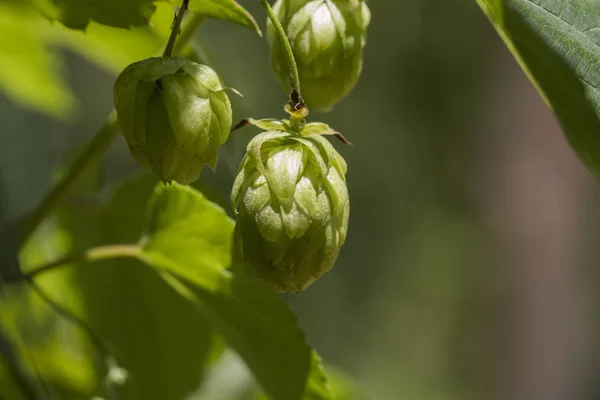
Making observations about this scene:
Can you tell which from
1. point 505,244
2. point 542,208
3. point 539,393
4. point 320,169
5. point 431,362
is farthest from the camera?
point 431,362

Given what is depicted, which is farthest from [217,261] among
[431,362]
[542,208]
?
[431,362]

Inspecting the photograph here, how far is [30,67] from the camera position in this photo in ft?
5.30

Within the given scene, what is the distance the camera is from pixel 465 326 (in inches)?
372

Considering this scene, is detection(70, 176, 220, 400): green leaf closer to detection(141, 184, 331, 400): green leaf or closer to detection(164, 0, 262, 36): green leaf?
detection(141, 184, 331, 400): green leaf

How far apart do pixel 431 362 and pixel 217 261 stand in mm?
8715

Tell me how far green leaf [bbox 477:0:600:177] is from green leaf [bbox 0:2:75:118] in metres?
0.84

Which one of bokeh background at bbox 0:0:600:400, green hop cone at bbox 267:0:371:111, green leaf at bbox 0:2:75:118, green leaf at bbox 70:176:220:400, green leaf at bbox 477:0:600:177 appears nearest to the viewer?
green leaf at bbox 477:0:600:177

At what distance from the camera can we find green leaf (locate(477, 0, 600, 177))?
28.8 inches

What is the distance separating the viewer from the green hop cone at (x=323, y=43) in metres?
0.89

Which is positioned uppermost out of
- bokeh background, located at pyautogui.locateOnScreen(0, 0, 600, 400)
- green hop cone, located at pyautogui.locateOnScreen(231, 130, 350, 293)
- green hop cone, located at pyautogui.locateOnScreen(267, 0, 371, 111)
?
green hop cone, located at pyautogui.locateOnScreen(267, 0, 371, 111)

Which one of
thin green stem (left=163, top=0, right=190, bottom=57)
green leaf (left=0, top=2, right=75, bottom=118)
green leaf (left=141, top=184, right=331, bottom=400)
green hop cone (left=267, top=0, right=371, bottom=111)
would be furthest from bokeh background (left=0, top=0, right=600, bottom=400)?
thin green stem (left=163, top=0, right=190, bottom=57)

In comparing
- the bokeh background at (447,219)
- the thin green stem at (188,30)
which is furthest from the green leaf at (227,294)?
the bokeh background at (447,219)

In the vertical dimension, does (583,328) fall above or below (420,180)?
above

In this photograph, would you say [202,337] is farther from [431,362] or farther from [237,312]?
[431,362]
